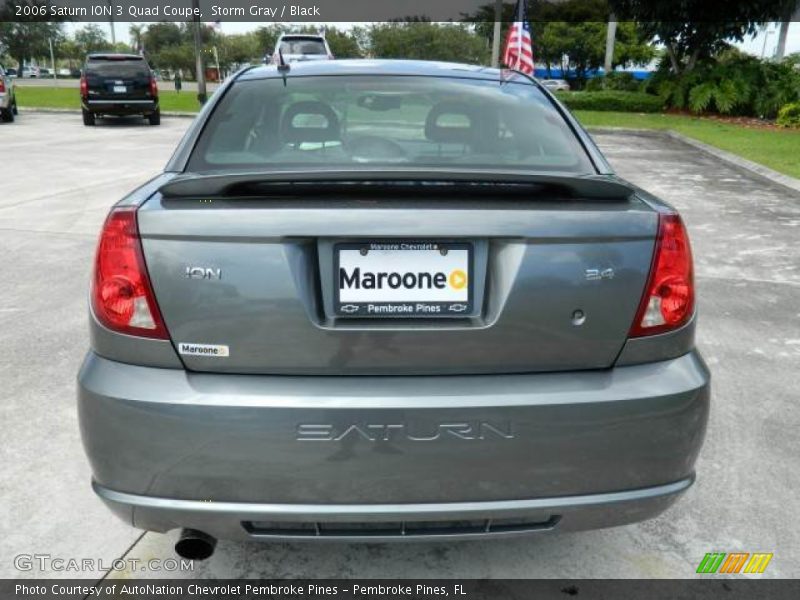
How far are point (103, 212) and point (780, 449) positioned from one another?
7.16 m

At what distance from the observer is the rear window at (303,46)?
920 inches

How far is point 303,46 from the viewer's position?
23438mm

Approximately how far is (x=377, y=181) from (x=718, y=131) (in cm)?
2043

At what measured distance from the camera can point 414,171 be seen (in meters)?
2.04

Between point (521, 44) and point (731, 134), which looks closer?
point (731, 134)

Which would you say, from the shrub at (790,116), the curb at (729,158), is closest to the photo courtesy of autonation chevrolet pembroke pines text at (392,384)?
the curb at (729,158)

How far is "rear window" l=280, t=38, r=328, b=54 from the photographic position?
23.4 metres

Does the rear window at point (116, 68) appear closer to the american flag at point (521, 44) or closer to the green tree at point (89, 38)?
the american flag at point (521, 44)

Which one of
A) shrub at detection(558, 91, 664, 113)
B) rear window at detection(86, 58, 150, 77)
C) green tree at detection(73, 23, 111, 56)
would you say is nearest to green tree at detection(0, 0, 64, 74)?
green tree at detection(73, 23, 111, 56)

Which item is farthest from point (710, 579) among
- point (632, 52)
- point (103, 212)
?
point (632, 52)

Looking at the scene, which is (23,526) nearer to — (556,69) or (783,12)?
(783,12)

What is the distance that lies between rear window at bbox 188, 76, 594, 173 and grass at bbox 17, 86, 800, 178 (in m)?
10.4

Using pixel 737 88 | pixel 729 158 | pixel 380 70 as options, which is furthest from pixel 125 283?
pixel 737 88

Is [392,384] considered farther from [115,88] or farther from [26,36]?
[26,36]
